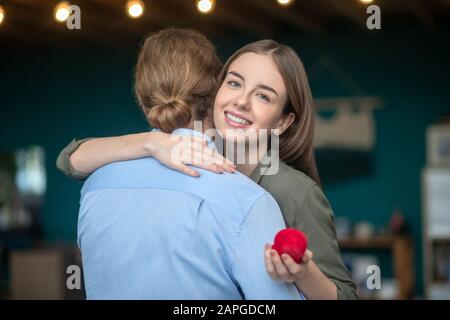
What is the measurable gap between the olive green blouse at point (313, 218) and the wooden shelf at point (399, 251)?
4.68m

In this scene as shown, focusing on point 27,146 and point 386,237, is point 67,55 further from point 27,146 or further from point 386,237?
point 386,237

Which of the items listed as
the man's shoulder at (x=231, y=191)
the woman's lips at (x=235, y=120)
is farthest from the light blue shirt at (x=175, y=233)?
the woman's lips at (x=235, y=120)

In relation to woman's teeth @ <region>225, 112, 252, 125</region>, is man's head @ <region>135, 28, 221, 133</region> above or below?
above

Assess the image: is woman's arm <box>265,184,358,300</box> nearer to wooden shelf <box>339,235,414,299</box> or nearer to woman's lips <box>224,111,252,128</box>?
woman's lips <box>224,111,252,128</box>

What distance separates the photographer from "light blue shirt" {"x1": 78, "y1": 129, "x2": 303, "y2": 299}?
1.15 meters

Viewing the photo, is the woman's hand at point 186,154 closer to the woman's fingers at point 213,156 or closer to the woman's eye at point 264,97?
the woman's fingers at point 213,156

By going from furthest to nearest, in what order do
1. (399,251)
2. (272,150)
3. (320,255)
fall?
1. (399,251)
2. (272,150)
3. (320,255)

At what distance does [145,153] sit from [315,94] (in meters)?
5.37

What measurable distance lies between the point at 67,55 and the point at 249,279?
6.36m

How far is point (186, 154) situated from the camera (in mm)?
1221

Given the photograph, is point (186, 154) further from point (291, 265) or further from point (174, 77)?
point (291, 265)

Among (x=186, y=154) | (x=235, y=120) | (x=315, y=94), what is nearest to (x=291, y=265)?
(x=186, y=154)

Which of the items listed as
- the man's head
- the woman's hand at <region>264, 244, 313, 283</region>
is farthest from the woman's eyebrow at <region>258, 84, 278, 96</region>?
the woman's hand at <region>264, 244, 313, 283</region>
